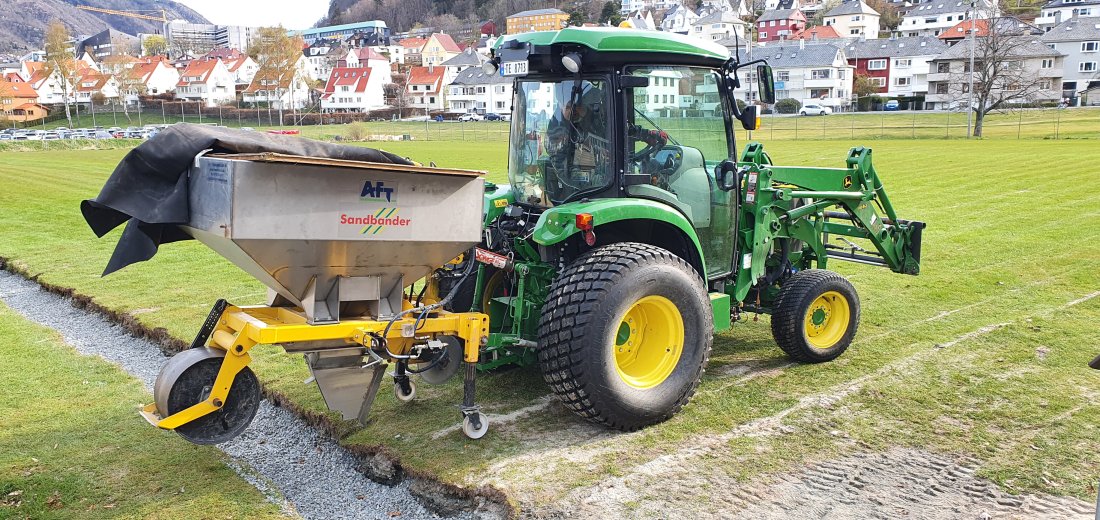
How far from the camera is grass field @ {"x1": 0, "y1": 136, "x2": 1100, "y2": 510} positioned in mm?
5168

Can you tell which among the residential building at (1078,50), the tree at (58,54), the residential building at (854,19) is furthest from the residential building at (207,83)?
the residential building at (1078,50)

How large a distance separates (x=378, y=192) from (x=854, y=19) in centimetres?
13328

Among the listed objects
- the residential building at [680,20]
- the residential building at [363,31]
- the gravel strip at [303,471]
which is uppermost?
the residential building at [363,31]

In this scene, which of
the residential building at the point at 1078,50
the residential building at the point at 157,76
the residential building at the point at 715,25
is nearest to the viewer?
the residential building at the point at 1078,50

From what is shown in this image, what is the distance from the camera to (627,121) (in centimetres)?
588

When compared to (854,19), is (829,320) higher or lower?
lower

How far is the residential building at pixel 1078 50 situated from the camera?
256ft

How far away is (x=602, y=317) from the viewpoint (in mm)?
5305

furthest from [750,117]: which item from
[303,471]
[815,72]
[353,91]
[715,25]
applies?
[715,25]

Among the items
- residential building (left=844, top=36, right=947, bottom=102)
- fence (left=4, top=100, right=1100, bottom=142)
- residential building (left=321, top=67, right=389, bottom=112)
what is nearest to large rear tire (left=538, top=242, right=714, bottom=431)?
fence (left=4, top=100, right=1100, bottom=142)

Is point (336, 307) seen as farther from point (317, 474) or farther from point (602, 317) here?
point (602, 317)

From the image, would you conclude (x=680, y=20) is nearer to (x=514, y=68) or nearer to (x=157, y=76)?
(x=157, y=76)

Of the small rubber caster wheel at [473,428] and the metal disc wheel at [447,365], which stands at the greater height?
the metal disc wheel at [447,365]

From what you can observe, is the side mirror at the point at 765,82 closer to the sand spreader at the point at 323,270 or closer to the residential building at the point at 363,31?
the sand spreader at the point at 323,270
